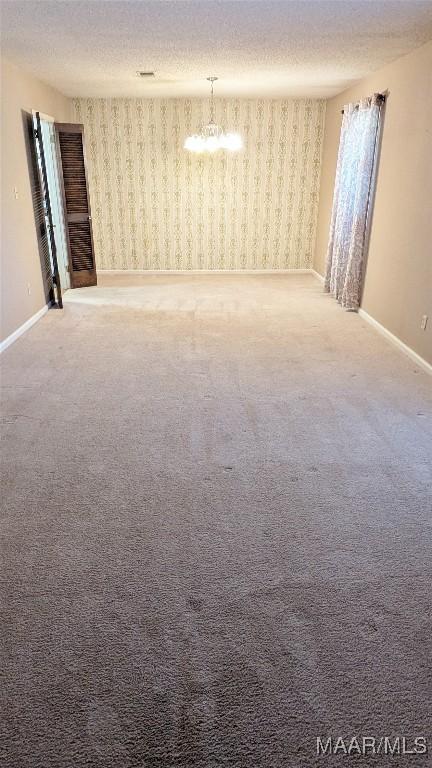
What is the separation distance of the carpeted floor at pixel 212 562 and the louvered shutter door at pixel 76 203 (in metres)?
2.95

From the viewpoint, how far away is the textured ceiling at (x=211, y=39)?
3054 millimetres

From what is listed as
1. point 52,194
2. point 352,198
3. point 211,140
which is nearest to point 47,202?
point 52,194

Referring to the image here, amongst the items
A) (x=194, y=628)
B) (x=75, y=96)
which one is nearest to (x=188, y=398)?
(x=194, y=628)

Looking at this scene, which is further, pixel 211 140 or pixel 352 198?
pixel 211 140

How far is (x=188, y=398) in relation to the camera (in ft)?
11.3

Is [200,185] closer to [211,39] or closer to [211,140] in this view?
[211,140]

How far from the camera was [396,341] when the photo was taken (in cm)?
457

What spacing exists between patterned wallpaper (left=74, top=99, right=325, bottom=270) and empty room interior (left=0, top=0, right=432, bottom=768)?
0.03m

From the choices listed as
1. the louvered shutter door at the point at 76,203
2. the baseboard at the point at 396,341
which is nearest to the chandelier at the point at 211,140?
the louvered shutter door at the point at 76,203

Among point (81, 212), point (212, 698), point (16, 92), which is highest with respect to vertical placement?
point (16, 92)

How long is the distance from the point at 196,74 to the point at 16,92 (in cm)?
175

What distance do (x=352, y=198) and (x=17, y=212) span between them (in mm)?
3420

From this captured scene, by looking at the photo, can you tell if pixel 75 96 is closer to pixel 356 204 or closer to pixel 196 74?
pixel 196 74

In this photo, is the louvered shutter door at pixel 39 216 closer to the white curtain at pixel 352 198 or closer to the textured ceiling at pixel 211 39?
the textured ceiling at pixel 211 39
